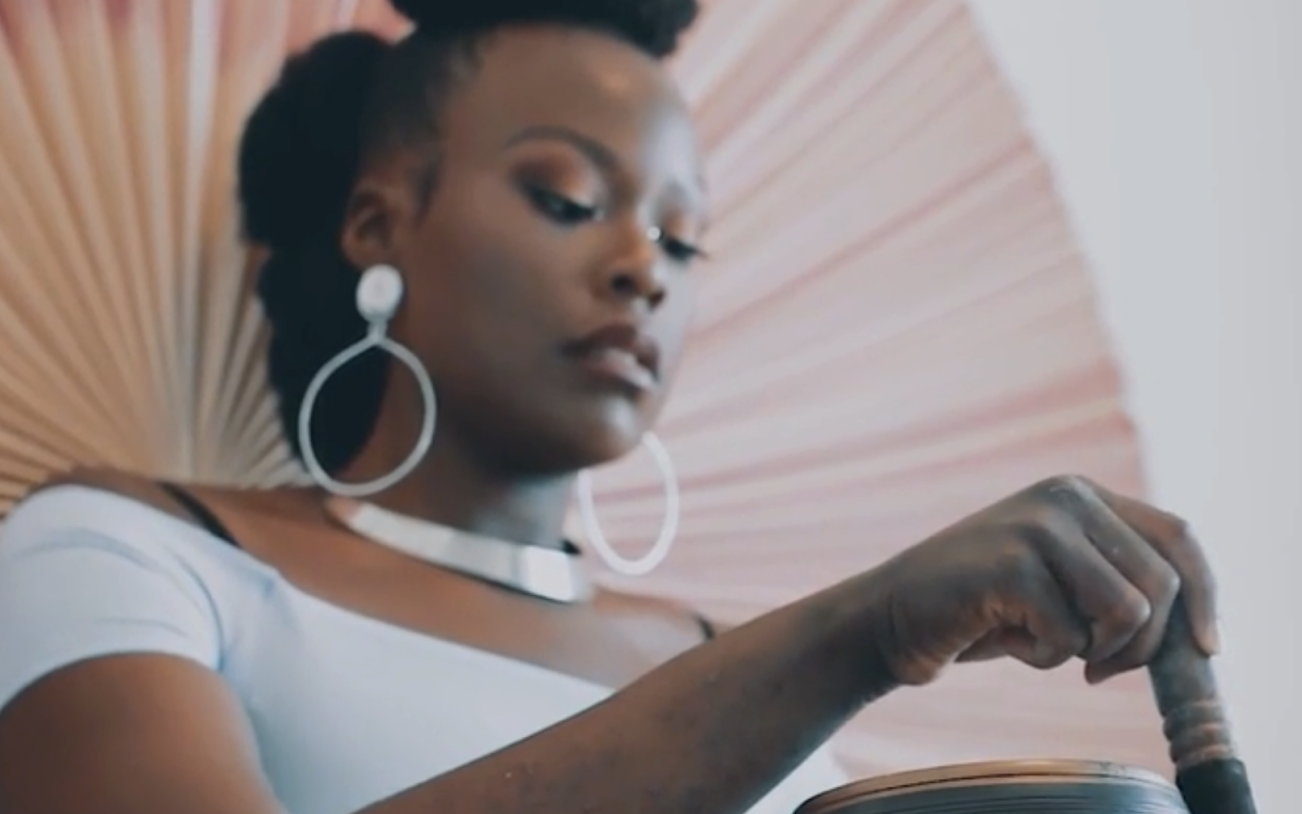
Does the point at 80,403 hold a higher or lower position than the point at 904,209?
lower

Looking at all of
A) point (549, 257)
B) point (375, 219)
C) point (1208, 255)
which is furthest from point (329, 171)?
point (1208, 255)

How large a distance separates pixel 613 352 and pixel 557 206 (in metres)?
0.07

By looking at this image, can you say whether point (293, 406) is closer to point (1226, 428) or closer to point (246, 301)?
point (246, 301)

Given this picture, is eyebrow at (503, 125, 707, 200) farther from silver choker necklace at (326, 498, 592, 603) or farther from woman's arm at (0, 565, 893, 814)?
woman's arm at (0, 565, 893, 814)

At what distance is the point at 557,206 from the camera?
2.89 ft

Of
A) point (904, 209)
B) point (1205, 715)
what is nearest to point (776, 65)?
point (904, 209)

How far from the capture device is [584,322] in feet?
Result: 2.85

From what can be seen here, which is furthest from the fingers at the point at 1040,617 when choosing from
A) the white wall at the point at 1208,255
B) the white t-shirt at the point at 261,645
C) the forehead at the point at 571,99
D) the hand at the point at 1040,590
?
the white wall at the point at 1208,255

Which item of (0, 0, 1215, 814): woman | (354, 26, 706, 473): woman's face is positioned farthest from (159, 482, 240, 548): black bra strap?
(354, 26, 706, 473): woman's face

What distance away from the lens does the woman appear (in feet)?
2.03

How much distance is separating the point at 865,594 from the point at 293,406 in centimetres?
42

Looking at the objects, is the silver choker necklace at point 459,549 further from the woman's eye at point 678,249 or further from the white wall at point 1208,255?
the white wall at point 1208,255

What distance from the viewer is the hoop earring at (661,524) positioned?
3.22ft

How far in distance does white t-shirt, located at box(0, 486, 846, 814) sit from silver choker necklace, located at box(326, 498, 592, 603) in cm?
6
